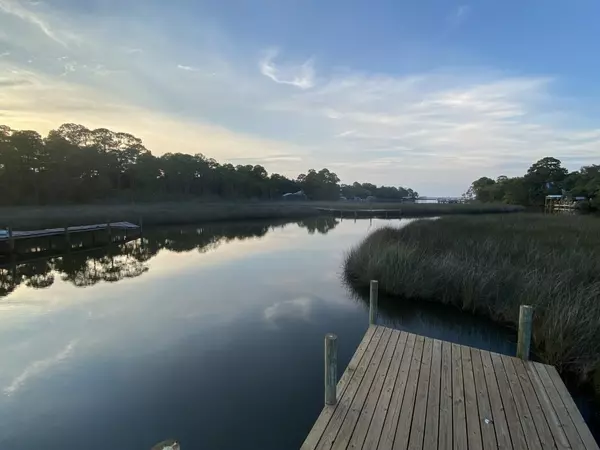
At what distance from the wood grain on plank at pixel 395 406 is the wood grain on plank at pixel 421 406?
16cm

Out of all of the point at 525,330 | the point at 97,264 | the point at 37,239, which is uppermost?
the point at 525,330

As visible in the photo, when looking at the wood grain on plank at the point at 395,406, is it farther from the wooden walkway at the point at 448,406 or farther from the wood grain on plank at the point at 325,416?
the wood grain on plank at the point at 325,416

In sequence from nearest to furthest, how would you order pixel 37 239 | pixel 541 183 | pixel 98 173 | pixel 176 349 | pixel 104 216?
pixel 176 349 → pixel 37 239 → pixel 104 216 → pixel 98 173 → pixel 541 183

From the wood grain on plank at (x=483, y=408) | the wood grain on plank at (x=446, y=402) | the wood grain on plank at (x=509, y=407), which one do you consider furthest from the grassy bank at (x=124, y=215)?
the wood grain on plank at (x=509, y=407)

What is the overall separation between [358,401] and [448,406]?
986 millimetres

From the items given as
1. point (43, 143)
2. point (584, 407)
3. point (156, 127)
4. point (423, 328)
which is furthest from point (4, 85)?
point (43, 143)

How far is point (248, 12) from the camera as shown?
14.6m

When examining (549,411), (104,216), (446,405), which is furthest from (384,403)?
(104,216)

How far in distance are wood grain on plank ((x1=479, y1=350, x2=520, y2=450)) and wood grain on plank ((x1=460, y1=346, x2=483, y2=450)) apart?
6.3 inches

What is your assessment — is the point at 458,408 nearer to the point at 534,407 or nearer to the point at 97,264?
the point at 534,407

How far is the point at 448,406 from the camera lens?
3.37 m

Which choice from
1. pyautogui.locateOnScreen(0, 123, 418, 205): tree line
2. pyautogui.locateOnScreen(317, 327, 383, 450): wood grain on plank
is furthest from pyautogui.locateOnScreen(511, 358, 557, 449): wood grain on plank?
pyautogui.locateOnScreen(0, 123, 418, 205): tree line

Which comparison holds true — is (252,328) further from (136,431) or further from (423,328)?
(423,328)

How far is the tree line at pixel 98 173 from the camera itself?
36719 mm
